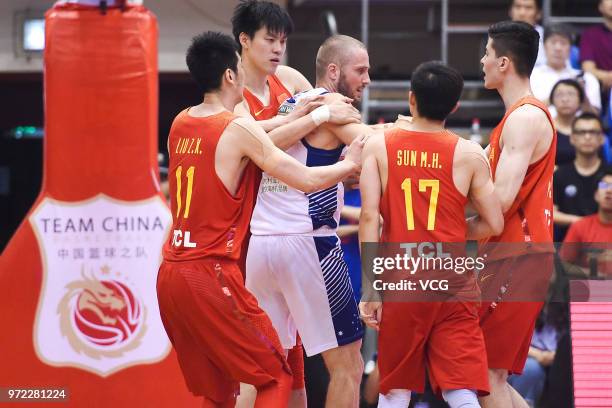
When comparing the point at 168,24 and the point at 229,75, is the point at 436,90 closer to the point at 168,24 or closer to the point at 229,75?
the point at 229,75

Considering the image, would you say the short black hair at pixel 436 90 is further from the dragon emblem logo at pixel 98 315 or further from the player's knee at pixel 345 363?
the dragon emblem logo at pixel 98 315

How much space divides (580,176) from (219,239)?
4608 millimetres

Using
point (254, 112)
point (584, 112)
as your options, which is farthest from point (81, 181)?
point (584, 112)

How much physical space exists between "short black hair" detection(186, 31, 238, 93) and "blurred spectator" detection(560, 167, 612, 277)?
11.9 feet

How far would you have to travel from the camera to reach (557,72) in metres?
11.1

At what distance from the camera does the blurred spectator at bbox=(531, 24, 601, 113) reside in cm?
1094

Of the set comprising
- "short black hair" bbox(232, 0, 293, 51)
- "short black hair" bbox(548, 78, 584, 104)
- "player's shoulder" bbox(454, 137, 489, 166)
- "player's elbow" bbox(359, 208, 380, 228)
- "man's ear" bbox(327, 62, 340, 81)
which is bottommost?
"player's elbow" bbox(359, 208, 380, 228)

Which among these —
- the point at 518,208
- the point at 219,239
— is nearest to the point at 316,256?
the point at 219,239

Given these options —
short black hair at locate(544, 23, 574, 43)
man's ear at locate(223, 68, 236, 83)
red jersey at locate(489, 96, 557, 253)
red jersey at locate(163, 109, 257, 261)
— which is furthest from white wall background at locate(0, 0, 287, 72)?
red jersey at locate(489, 96, 557, 253)

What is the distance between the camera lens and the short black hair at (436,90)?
596cm

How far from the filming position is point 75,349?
8055 mm

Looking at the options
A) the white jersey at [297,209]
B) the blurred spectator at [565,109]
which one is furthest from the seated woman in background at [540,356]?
the white jersey at [297,209]

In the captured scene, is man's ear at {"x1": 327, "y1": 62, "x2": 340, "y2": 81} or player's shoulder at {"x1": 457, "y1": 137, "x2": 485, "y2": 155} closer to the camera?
player's shoulder at {"x1": 457, "y1": 137, "x2": 485, "y2": 155}

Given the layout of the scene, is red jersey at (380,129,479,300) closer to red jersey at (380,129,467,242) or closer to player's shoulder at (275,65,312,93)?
red jersey at (380,129,467,242)
